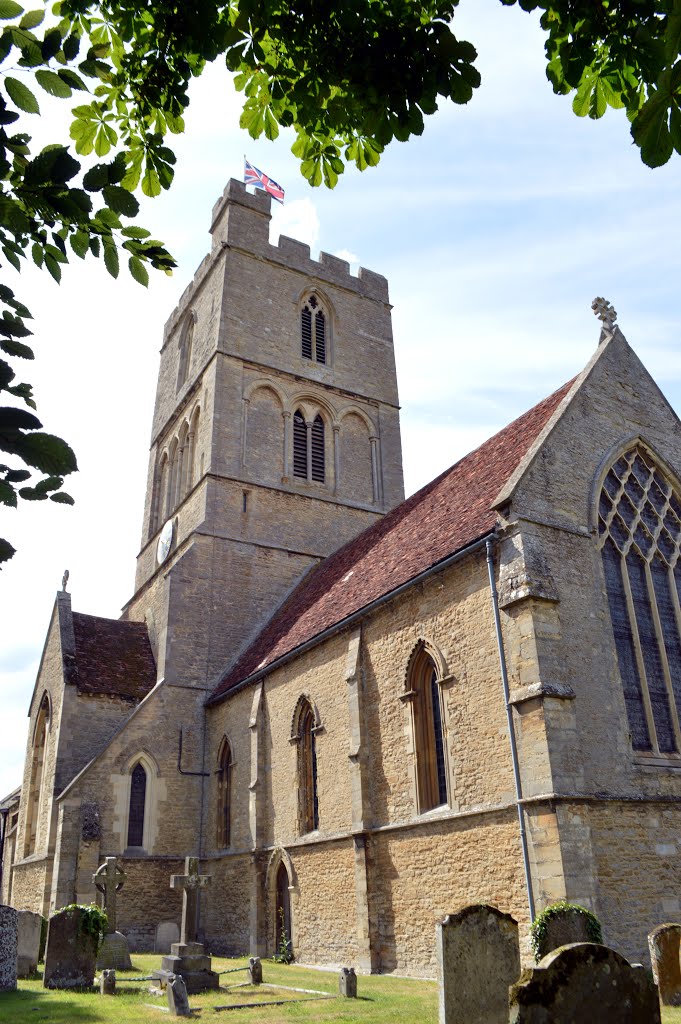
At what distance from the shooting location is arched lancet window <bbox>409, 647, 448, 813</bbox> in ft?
42.8

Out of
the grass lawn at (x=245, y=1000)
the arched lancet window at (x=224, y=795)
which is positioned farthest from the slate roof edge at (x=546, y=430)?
the arched lancet window at (x=224, y=795)

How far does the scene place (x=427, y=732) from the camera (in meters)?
13.5

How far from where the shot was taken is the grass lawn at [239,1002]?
8.98m

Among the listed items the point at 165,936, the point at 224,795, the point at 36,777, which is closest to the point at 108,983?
the point at 165,936

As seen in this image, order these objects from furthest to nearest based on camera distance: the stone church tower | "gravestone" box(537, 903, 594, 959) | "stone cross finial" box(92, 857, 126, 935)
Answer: the stone church tower < "stone cross finial" box(92, 857, 126, 935) < "gravestone" box(537, 903, 594, 959)

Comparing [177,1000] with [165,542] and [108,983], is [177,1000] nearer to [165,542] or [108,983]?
[108,983]

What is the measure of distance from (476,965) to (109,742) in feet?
45.6

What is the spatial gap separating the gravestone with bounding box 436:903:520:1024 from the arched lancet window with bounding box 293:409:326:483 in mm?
19300

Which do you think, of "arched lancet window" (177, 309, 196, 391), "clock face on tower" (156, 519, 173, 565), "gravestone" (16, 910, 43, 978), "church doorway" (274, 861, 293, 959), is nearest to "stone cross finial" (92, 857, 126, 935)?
Answer: "gravestone" (16, 910, 43, 978)

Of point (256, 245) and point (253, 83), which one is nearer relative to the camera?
point (253, 83)

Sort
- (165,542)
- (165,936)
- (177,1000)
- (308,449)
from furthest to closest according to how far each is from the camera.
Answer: (308,449)
(165,542)
(165,936)
(177,1000)

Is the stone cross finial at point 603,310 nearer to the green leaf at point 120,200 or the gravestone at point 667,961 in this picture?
the gravestone at point 667,961

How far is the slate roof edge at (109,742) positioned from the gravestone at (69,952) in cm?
675

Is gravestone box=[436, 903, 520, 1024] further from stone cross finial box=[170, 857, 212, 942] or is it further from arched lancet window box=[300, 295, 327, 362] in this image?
arched lancet window box=[300, 295, 327, 362]
